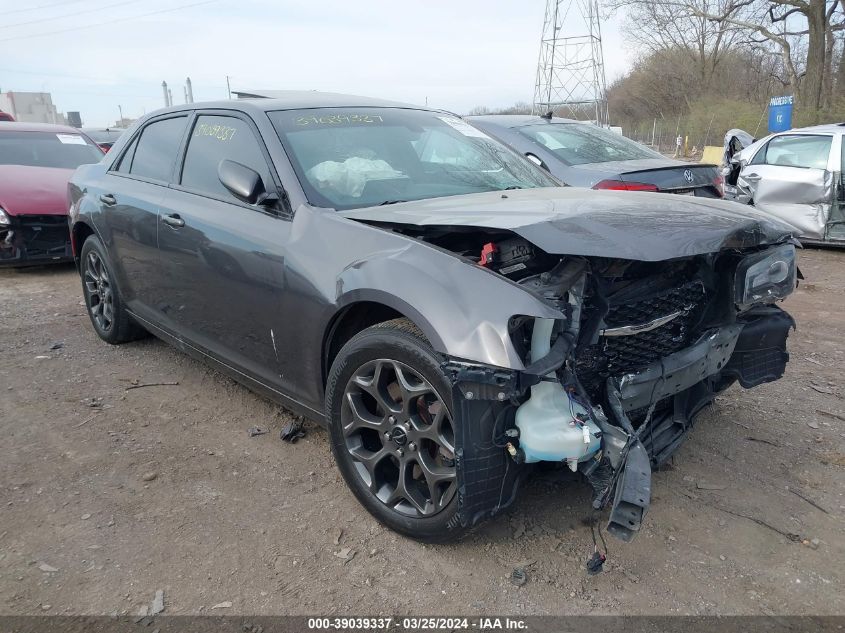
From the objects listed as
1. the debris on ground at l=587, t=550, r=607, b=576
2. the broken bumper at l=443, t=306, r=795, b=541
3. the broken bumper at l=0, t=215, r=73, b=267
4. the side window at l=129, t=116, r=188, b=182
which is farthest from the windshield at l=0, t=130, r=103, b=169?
the debris on ground at l=587, t=550, r=607, b=576

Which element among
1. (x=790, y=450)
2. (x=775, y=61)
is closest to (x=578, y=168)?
(x=790, y=450)

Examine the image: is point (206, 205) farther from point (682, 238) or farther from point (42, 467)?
point (682, 238)

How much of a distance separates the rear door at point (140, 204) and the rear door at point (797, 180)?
21.2ft

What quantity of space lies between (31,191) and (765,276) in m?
7.27

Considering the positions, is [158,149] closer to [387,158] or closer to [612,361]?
[387,158]

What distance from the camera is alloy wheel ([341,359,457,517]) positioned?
92.4 inches

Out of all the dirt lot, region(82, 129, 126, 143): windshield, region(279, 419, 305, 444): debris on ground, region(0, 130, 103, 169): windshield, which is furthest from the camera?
region(82, 129, 126, 143): windshield

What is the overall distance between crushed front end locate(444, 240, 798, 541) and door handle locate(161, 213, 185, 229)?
188 cm

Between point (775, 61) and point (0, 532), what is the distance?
38607 millimetres

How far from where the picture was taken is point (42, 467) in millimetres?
3160

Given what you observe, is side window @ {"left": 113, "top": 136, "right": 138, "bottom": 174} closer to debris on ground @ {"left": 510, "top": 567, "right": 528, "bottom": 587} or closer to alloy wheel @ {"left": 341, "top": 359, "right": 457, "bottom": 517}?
alloy wheel @ {"left": 341, "top": 359, "right": 457, "bottom": 517}

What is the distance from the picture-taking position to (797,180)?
25.5 ft

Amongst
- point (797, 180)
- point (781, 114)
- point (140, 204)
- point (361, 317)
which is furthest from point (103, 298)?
point (781, 114)

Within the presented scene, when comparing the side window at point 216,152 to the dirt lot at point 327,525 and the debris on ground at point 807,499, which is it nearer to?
the dirt lot at point 327,525
